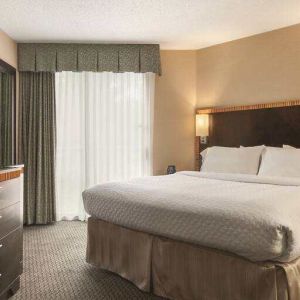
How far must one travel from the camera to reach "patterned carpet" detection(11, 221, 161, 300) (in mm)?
2537

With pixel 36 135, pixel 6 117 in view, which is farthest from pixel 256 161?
pixel 6 117

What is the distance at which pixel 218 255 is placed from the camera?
2.13m

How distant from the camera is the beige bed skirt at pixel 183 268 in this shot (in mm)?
Answer: 1908

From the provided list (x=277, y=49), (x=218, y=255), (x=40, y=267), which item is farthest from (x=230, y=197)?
(x=277, y=49)

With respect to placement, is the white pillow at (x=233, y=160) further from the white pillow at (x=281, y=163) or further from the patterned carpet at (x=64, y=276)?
the patterned carpet at (x=64, y=276)

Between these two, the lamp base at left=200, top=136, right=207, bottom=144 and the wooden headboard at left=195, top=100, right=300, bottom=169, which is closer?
the wooden headboard at left=195, top=100, right=300, bottom=169

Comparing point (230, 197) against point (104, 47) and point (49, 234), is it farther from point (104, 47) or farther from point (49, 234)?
point (104, 47)

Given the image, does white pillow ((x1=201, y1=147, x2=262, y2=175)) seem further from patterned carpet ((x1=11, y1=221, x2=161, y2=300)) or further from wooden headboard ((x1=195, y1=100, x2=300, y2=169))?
patterned carpet ((x1=11, y1=221, x2=161, y2=300))

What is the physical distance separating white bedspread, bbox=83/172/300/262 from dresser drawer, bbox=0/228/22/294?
672 mm

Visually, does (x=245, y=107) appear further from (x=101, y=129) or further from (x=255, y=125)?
(x=101, y=129)

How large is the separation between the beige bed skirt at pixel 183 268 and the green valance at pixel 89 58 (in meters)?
2.38

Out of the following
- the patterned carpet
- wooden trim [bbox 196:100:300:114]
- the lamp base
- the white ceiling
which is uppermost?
the white ceiling

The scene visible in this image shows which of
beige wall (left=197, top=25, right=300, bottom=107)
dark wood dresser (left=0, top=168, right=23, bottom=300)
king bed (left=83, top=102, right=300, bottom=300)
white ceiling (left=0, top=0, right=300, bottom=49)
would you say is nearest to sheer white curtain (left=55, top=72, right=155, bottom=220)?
white ceiling (left=0, top=0, right=300, bottom=49)

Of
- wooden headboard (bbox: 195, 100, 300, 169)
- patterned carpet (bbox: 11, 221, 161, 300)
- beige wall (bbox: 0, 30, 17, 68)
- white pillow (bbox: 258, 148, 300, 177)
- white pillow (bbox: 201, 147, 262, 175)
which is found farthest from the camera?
beige wall (bbox: 0, 30, 17, 68)
